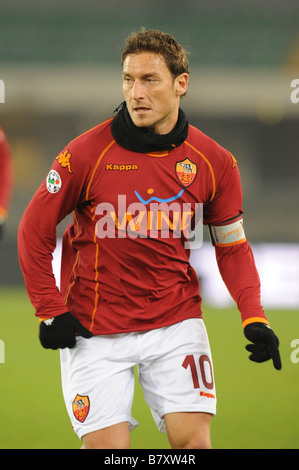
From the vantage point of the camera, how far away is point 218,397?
646 cm

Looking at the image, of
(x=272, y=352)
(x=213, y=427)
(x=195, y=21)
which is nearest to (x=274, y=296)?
(x=213, y=427)

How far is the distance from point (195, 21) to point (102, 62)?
2.76 metres

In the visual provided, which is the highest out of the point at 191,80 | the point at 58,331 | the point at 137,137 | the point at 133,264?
the point at 191,80

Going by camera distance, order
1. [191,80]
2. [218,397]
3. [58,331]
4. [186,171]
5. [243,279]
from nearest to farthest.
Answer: [58,331], [186,171], [243,279], [218,397], [191,80]

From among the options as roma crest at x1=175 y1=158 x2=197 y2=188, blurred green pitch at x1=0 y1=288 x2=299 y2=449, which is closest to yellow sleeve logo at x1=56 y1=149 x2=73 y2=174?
as roma crest at x1=175 y1=158 x2=197 y2=188

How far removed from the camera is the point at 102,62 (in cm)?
1870

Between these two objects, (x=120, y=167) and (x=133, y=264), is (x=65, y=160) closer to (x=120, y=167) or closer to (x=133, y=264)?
(x=120, y=167)

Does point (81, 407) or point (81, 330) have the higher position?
A: point (81, 330)

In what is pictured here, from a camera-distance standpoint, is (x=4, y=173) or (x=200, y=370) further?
(x=4, y=173)

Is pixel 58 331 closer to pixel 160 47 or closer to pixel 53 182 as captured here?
pixel 53 182

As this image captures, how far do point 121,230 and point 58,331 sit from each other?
510 millimetres

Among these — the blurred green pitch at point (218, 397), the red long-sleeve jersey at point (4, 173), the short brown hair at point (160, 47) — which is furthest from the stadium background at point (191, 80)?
the short brown hair at point (160, 47)

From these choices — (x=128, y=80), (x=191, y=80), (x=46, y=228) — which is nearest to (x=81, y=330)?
(x=46, y=228)

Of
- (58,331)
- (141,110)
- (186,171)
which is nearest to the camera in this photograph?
(58,331)
